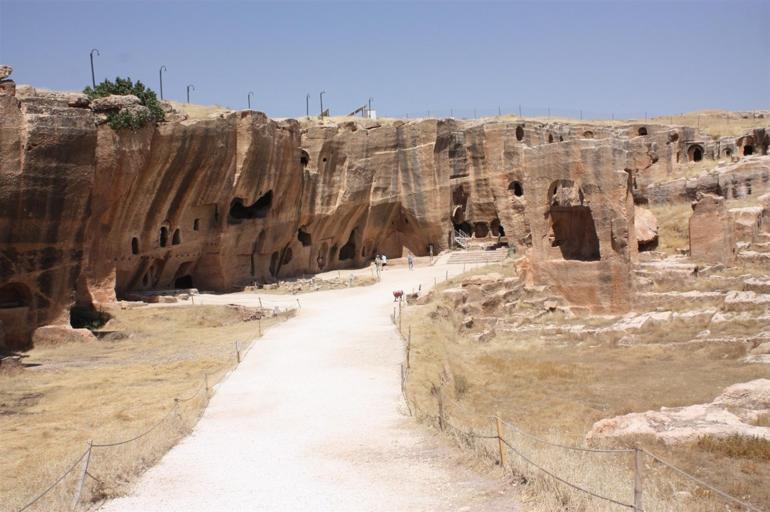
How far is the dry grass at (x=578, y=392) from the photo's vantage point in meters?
10.9

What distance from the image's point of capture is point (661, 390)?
18.8 meters

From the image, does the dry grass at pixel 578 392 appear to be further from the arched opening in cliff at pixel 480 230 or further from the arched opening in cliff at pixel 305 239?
the arched opening in cliff at pixel 480 230

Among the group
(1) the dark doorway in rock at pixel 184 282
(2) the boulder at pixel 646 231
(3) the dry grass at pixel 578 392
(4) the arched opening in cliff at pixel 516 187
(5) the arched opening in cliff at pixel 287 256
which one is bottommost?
(3) the dry grass at pixel 578 392

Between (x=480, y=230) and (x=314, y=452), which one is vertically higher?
(x=480, y=230)

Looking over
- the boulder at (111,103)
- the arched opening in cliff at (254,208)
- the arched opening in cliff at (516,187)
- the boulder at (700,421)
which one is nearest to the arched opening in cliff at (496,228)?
the arched opening in cliff at (516,187)

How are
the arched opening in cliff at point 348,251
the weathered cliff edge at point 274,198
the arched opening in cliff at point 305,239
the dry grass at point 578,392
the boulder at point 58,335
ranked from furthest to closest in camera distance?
the arched opening in cliff at point 348,251
the arched opening in cliff at point 305,239
the boulder at point 58,335
the weathered cliff edge at point 274,198
the dry grass at point 578,392

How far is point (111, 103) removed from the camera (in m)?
29.0

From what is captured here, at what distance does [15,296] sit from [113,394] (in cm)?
904

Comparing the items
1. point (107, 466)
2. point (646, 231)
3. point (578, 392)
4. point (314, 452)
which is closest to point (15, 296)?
point (107, 466)

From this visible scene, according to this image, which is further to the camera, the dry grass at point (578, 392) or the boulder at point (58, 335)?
the boulder at point (58, 335)

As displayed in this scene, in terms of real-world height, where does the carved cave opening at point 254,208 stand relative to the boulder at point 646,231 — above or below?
above

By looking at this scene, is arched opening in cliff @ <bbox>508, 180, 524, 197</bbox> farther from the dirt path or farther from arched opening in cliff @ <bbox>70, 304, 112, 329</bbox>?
the dirt path

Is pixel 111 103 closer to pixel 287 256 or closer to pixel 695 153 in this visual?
pixel 287 256

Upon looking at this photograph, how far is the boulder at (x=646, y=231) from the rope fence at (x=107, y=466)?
27.5 meters
